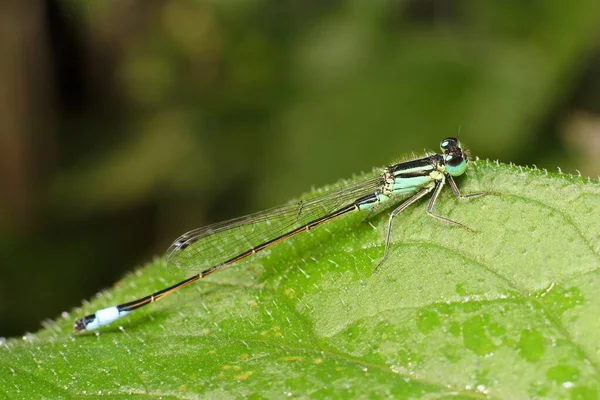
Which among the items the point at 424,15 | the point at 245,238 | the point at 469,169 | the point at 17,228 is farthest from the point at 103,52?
the point at 469,169

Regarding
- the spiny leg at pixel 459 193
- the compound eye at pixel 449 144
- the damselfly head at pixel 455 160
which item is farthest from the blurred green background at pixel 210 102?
the spiny leg at pixel 459 193

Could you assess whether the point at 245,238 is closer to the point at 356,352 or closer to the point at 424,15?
the point at 356,352

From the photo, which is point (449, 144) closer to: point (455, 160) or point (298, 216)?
point (455, 160)

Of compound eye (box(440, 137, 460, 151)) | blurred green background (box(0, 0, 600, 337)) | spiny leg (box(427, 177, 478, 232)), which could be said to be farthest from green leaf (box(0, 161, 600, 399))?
blurred green background (box(0, 0, 600, 337))

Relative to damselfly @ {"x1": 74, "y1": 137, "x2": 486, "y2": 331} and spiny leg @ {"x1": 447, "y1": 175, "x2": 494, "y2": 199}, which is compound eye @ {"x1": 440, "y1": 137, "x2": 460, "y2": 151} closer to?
damselfly @ {"x1": 74, "y1": 137, "x2": 486, "y2": 331}

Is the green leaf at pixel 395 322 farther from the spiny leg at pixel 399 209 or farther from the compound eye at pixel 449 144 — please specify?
the compound eye at pixel 449 144

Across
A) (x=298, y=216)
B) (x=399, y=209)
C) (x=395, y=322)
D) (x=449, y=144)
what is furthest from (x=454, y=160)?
(x=395, y=322)
